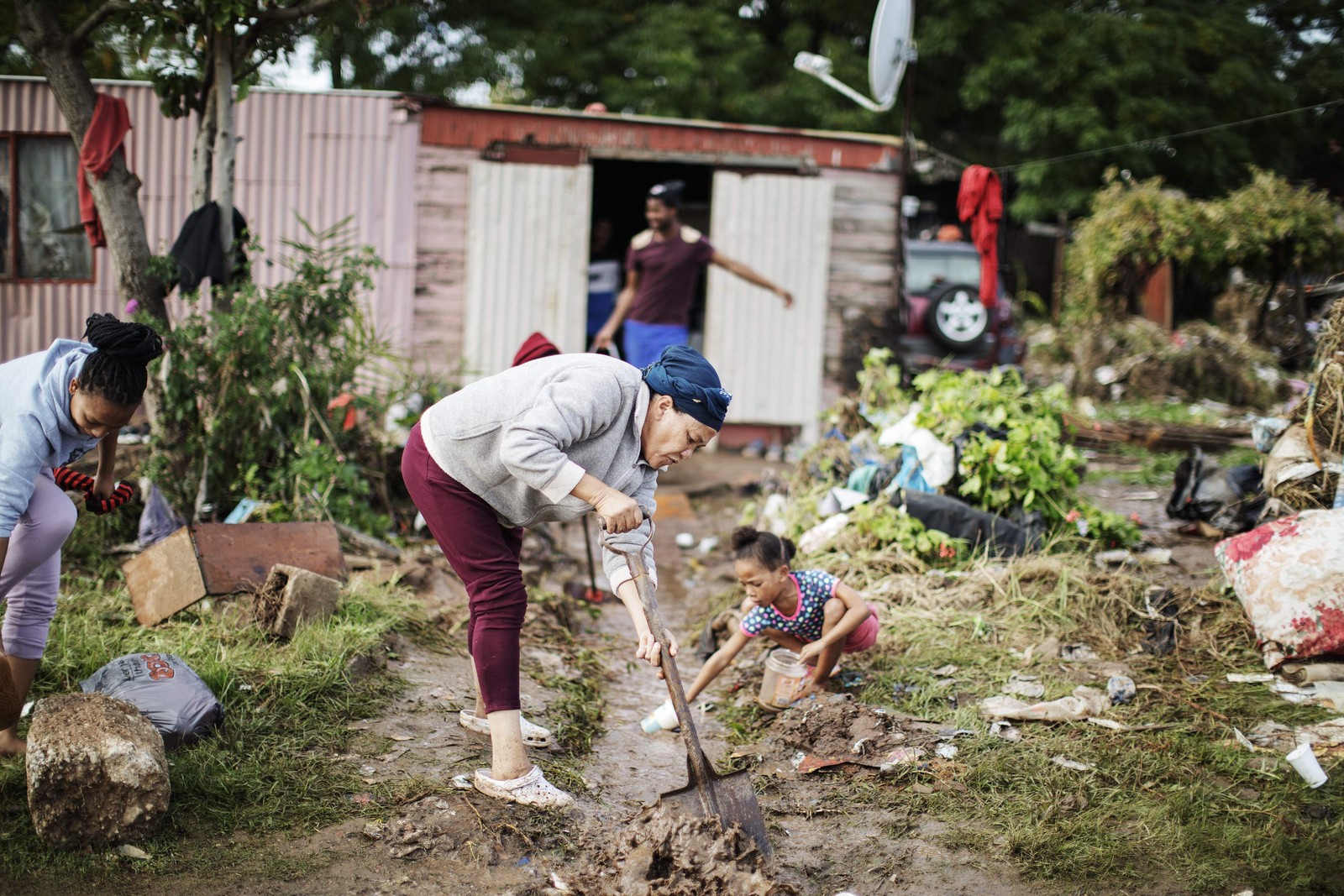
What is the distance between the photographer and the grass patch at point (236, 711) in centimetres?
287

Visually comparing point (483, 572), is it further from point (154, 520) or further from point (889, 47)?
point (889, 47)

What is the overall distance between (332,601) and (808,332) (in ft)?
20.1

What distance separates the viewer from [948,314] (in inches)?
456

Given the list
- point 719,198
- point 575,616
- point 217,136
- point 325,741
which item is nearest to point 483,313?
point 719,198

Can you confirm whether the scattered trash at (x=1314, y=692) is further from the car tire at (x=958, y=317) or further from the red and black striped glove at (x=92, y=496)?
the car tire at (x=958, y=317)

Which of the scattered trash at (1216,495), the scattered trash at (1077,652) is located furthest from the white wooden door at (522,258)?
the scattered trash at (1077,652)

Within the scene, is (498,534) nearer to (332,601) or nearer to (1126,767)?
(332,601)

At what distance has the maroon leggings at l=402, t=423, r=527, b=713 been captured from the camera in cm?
307

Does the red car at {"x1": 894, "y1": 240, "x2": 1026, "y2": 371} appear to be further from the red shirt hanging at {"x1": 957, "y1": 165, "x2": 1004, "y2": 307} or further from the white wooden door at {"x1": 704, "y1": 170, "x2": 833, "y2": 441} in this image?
the red shirt hanging at {"x1": 957, "y1": 165, "x2": 1004, "y2": 307}

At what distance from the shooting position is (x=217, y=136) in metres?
5.86

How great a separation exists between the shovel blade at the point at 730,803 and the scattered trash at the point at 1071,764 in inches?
47.0

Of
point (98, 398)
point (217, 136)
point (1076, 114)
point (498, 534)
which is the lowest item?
point (498, 534)

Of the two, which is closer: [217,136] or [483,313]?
[217,136]

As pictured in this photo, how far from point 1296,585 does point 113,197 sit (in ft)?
19.2
